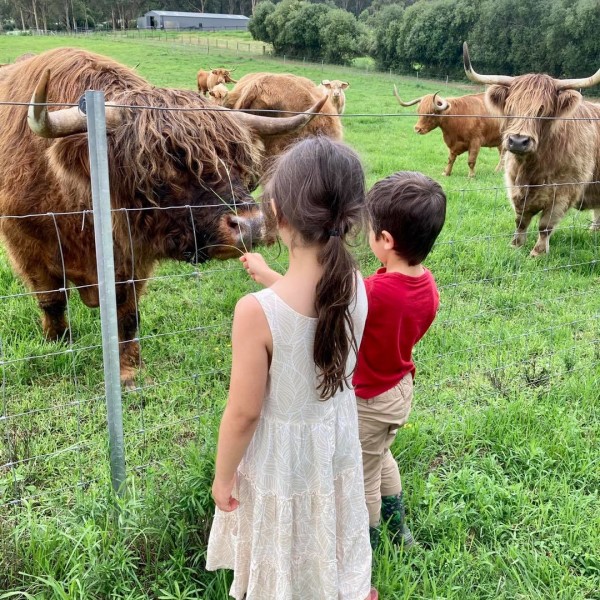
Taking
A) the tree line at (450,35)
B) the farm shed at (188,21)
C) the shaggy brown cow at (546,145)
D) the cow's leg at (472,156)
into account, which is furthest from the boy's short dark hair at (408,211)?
the farm shed at (188,21)

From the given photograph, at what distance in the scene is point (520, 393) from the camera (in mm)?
3584

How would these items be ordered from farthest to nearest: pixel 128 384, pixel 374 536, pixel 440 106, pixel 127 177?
pixel 440 106 < pixel 128 384 < pixel 127 177 < pixel 374 536

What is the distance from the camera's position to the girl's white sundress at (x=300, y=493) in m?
1.67

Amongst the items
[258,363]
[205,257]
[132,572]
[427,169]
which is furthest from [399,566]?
[427,169]

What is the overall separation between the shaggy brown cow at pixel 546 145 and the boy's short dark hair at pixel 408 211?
173 inches

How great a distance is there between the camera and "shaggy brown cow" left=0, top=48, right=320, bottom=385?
3.05 metres

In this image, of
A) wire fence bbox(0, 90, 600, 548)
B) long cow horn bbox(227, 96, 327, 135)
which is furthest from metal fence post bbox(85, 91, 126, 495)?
long cow horn bbox(227, 96, 327, 135)

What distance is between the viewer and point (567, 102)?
616cm

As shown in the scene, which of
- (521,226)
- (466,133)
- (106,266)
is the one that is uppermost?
(106,266)

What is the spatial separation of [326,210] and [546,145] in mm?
5600

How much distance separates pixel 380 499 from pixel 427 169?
398 inches

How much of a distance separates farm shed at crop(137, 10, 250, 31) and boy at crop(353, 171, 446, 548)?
72.2 m

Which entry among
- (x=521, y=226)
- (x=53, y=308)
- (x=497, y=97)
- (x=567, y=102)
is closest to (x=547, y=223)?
(x=521, y=226)

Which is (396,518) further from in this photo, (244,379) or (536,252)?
(536,252)
